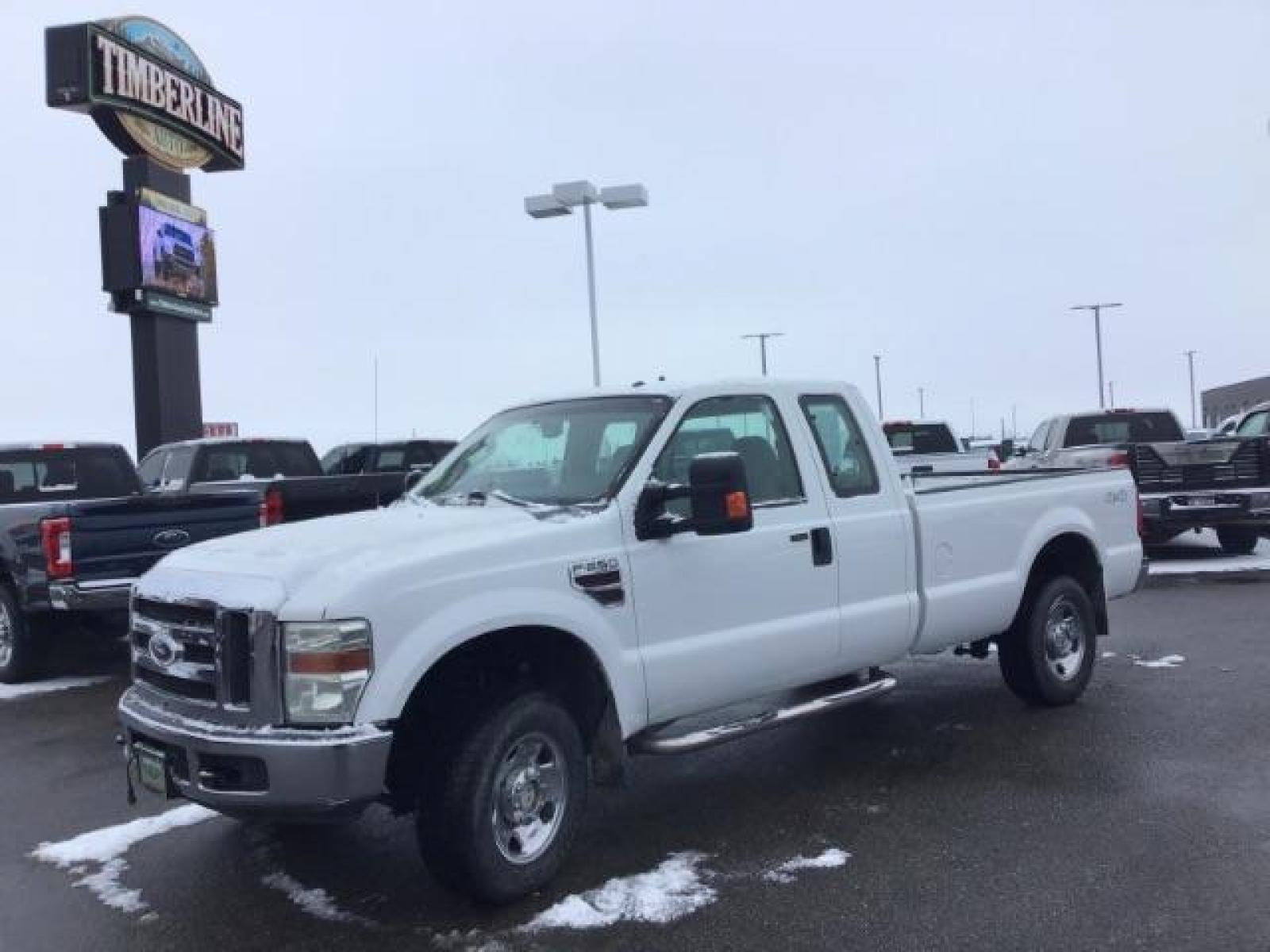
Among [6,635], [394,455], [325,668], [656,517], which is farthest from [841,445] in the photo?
[394,455]

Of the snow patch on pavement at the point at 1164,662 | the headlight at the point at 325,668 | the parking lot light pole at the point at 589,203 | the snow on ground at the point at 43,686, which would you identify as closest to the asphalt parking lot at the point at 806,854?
the headlight at the point at 325,668

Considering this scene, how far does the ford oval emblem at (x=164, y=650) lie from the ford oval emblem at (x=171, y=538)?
4.65m

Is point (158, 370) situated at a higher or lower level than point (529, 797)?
higher

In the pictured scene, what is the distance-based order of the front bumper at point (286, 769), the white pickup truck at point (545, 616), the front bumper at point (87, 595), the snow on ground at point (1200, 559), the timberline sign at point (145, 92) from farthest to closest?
the timberline sign at point (145, 92) < the snow on ground at point (1200, 559) < the front bumper at point (87, 595) < the white pickup truck at point (545, 616) < the front bumper at point (286, 769)

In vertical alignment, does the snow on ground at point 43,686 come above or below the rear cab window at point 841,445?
below

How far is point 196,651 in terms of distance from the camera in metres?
4.36

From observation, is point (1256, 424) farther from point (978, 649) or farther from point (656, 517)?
point (656, 517)

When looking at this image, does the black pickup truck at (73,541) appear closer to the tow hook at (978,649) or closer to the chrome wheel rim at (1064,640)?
the tow hook at (978,649)

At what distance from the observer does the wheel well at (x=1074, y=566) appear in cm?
733

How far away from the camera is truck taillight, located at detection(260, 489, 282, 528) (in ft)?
31.9

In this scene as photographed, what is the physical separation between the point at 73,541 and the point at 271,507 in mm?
1627

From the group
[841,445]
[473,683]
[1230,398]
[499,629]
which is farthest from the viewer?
[1230,398]

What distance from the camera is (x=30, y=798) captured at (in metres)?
6.14

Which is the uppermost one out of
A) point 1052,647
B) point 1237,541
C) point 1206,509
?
point 1206,509
